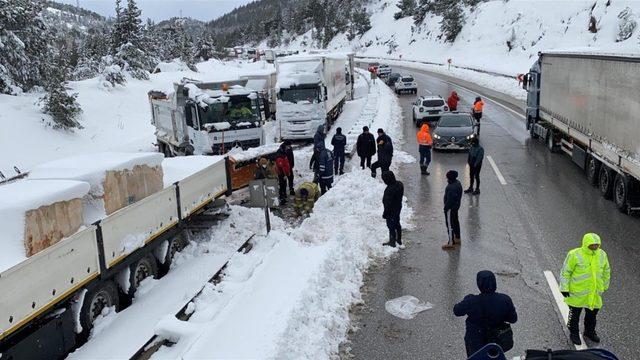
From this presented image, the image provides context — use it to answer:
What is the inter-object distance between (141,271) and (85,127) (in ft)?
88.2

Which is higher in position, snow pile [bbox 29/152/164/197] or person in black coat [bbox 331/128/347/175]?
snow pile [bbox 29/152/164/197]

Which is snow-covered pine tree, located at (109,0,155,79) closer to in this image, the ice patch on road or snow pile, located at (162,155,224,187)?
snow pile, located at (162,155,224,187)

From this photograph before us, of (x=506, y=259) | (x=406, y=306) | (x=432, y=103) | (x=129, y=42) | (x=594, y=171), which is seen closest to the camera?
(x=406, y=306)

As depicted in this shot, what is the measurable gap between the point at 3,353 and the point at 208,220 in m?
7.07

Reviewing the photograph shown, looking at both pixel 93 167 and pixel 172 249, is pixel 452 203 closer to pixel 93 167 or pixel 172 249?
pixel 172 249

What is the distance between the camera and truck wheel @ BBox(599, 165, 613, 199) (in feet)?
47.6

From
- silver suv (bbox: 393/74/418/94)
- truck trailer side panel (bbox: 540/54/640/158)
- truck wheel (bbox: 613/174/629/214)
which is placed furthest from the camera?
silver suv (bbox: 393/74/418/94)

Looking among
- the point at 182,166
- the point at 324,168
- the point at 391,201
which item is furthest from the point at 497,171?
the point at 182,166

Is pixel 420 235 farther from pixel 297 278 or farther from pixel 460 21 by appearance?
pixel 460 21

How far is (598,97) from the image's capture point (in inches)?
601

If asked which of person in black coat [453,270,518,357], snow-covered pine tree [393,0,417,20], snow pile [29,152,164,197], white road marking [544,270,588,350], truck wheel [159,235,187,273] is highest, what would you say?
snow-covered pine tree [393,0,417,20]

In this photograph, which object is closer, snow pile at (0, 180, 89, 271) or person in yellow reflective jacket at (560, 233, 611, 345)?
person in yellow reflective jacket at (560, 233, 611, 345)

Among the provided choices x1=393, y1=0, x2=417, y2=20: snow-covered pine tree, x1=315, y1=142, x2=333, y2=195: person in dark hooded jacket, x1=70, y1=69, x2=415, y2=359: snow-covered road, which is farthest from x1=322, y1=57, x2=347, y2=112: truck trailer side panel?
x1=393, y1=0, x2=417, y2=20: snow-covered pine tree

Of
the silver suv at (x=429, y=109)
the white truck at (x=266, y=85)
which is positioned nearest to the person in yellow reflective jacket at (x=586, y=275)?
the white truck at (x=266, y=85)
